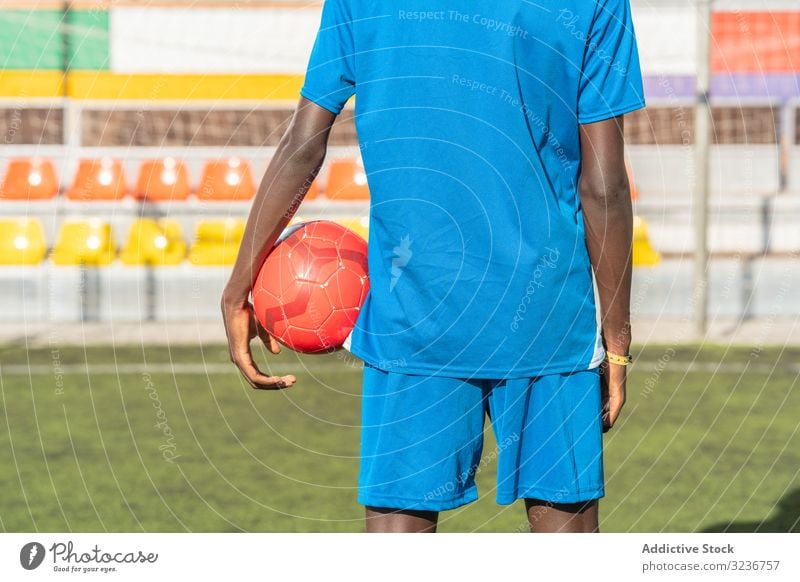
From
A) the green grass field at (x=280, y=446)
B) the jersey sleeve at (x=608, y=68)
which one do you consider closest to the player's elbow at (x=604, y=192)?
the jersey sleeve at (x=608, y=68)

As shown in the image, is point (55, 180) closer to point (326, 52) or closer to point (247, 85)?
point (247, 85)

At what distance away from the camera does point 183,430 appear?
8.08m

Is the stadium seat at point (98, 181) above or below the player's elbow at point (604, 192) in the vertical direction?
below

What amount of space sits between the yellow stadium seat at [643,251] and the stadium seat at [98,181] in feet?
17.6

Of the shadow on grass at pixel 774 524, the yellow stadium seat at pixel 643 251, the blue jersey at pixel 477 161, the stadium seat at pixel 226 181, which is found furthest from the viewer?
the stadium seat at pixel 226 181

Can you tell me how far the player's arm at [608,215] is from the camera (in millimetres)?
3131

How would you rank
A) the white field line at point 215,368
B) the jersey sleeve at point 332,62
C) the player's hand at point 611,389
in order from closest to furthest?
the jersey sleeve at point 332,62
the player's hand at point 611,389
the white field line at point 215,368

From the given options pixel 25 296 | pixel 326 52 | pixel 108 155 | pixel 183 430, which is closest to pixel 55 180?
pixel 108 155

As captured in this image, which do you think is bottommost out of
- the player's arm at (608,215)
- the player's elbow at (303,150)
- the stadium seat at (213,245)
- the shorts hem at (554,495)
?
the stadium seat at (213,245)

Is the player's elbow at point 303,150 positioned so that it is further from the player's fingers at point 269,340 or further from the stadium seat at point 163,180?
the stadium seat at point 163,180

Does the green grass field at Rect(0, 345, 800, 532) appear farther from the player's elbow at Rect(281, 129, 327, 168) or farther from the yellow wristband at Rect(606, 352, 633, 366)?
the player's elbow at Rect(281, 129, 327, 168)

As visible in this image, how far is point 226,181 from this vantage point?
1434cm

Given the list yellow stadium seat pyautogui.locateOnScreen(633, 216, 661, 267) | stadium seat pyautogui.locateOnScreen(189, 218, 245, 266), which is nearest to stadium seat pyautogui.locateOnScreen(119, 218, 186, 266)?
stadium seat pyautogui.locateOnScreen(189, 218, 245, 266)
